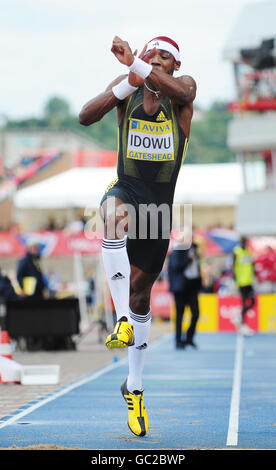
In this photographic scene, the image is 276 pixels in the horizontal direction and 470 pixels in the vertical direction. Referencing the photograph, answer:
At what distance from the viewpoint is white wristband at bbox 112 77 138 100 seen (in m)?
6.24

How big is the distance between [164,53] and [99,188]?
23.7 metres

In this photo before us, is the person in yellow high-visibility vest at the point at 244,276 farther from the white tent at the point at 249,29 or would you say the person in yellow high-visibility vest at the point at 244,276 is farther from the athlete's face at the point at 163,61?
the white tent at the point at 249,29

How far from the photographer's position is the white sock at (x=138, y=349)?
677 centimetres

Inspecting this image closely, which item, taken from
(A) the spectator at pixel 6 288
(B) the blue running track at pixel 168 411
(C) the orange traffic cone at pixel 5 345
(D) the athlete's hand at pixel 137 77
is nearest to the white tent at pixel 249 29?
(A) the spectator at pixel 6 288

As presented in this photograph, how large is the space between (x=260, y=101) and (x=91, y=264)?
10.6 meters

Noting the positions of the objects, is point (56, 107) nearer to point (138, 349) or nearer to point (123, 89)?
point (138, 349)

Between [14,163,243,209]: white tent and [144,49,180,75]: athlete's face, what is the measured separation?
17.5m

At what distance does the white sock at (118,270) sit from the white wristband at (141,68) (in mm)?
997

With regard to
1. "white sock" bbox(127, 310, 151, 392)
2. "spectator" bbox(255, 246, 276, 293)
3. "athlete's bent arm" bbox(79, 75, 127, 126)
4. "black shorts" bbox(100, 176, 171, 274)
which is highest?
"athlete's bent arm" bbox(79, 75, 127, 126)

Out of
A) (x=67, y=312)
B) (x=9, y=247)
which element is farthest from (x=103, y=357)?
(x=9, y=247)

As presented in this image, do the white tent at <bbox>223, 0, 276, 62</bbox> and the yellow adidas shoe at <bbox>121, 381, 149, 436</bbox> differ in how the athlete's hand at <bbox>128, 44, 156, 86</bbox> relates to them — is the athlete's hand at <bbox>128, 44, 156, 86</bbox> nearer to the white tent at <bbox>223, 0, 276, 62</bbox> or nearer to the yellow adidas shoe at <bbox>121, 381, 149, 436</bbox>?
the yellow adidas shoe at <bbox>121, 381, 149, 436</bbox>

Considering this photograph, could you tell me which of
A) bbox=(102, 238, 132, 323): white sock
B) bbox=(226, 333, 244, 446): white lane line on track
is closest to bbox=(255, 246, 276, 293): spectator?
bbox=(226, 333, 244, 446): white lane line on track

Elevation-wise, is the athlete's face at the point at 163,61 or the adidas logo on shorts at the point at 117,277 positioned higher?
the athlete's face at the point at 163,61

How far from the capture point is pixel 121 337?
5.92 metres
